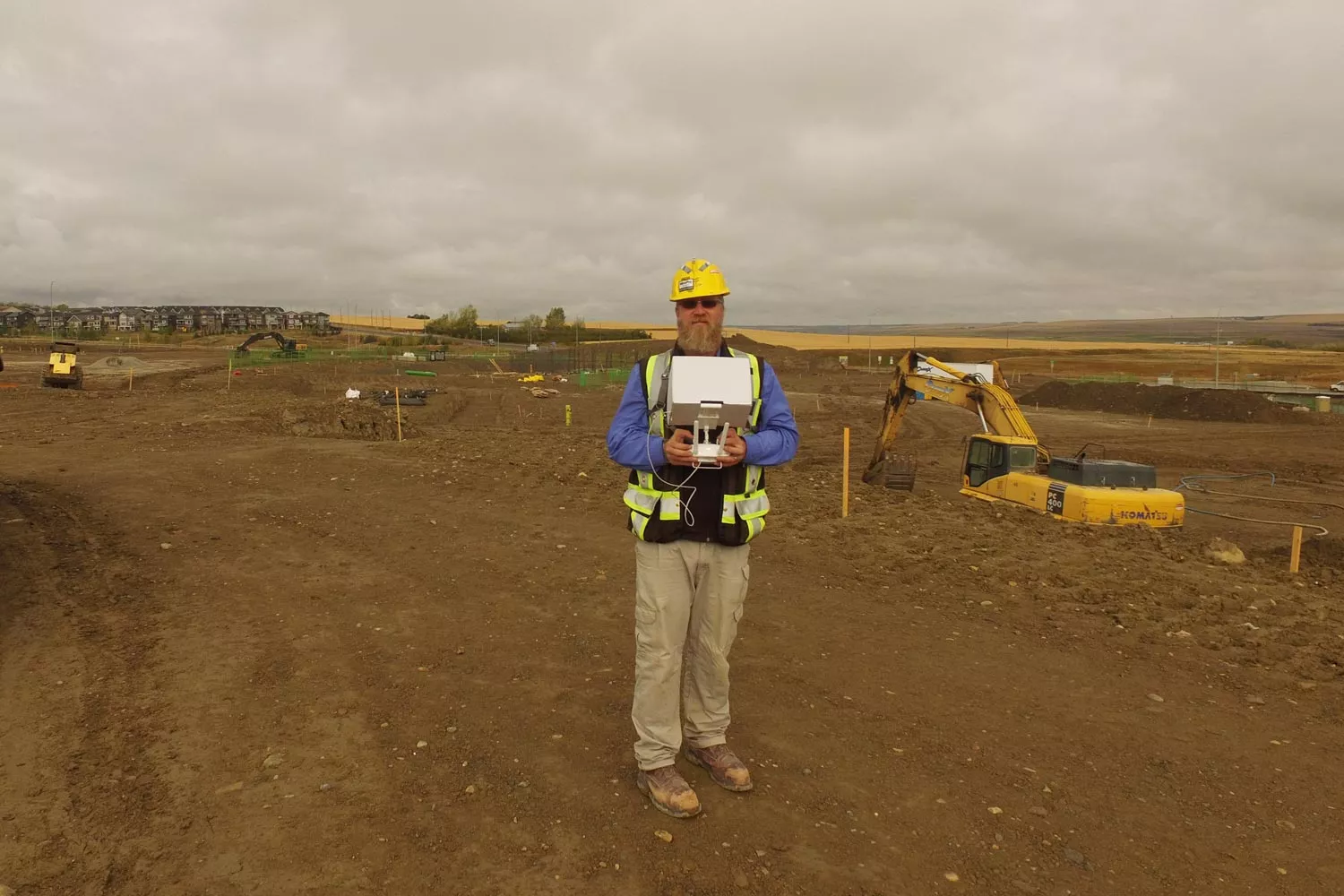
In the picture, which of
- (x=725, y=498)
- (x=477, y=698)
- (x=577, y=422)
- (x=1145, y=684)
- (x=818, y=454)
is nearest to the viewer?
(x=725, y=498)

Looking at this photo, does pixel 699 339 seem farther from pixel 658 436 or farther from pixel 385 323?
pixel 385 323

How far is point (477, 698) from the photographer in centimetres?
487

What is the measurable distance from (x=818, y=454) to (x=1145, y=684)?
17.0m

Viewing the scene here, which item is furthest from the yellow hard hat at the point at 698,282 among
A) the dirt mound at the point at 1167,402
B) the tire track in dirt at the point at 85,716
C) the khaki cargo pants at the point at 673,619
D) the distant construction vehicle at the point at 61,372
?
the dirt mound at the point at 1167,402

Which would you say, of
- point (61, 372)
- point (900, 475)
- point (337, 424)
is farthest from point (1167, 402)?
point (61, 372)

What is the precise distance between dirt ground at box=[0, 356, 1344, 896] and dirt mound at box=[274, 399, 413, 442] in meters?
7.91

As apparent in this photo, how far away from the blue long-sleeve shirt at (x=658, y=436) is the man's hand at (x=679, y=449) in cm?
14

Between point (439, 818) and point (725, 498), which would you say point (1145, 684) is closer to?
point (725, 498)

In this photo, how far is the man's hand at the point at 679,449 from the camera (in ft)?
11.0

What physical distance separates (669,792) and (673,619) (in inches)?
31.4

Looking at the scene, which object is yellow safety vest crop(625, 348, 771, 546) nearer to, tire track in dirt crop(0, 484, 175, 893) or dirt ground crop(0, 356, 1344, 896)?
dirt ground crop(0, 356, 1344, 896)

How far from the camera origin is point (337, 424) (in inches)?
786

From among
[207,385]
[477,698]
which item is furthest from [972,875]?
[207,385]

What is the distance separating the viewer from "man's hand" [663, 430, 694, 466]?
334 cm
